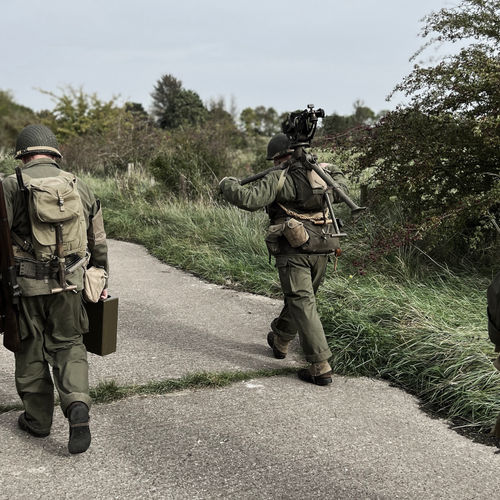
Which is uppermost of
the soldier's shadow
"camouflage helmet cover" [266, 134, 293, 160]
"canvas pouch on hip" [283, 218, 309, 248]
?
"camouflage helmet cover" [266, 134, 293, 160]

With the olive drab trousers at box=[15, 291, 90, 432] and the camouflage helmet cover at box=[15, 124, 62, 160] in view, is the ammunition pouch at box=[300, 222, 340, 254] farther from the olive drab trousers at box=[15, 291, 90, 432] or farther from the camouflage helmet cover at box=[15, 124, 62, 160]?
the camouflage helmet cover at box=[15, 124, 62, 160]

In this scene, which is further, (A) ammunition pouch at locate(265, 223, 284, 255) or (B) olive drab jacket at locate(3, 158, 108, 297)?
(A) ammunition pouch at locate(265, 223, 284, 255)

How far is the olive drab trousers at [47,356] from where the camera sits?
3.27 metres

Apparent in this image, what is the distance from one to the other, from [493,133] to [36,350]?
4.53m

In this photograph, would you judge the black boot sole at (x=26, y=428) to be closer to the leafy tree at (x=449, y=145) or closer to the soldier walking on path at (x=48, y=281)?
the soldier walking on path at (x=48, y=281)

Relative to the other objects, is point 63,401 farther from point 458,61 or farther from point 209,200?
point 209,200

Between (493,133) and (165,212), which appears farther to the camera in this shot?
(165,212)

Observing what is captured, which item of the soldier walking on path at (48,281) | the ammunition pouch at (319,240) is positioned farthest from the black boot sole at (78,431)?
the ammunition pouch at (319,240)

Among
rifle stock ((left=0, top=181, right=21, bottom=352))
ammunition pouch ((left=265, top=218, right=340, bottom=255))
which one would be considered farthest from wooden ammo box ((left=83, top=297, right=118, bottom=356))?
ammunition pouch ((left=265, top=218, right=340, bottom=255))

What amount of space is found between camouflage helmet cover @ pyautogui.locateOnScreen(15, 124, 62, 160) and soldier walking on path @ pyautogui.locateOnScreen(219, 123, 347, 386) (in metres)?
1.26

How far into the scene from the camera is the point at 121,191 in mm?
12828

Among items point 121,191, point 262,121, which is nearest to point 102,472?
point 121,191

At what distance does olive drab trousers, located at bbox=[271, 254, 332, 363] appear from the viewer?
423cm

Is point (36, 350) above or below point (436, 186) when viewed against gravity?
below
